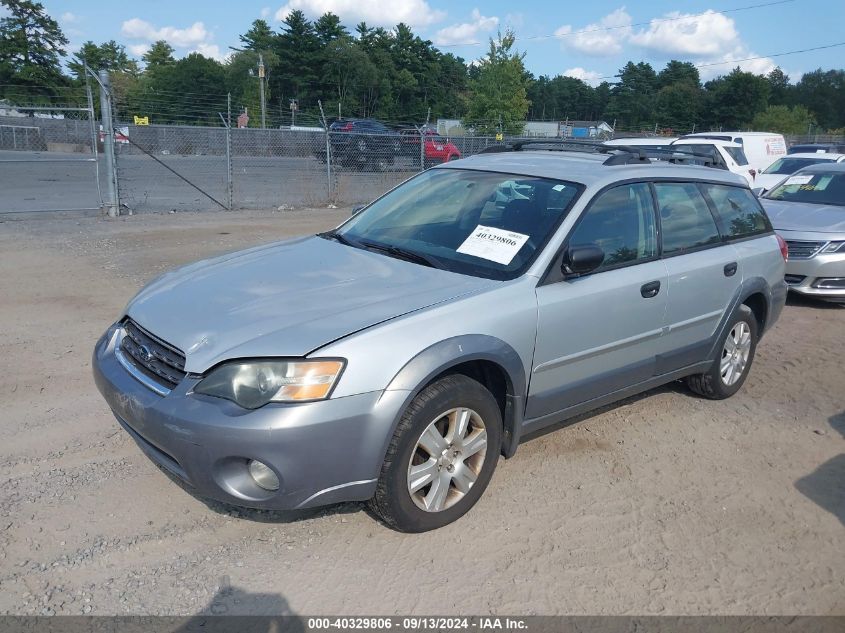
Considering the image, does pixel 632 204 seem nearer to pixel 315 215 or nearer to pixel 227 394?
pixel 227 394

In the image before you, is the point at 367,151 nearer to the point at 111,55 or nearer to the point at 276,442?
the point at 276,442

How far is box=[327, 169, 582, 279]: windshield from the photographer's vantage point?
3.79 meters

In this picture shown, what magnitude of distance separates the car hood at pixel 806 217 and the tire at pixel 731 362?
3616 millimetres

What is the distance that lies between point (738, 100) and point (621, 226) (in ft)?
253

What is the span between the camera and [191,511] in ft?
11.2

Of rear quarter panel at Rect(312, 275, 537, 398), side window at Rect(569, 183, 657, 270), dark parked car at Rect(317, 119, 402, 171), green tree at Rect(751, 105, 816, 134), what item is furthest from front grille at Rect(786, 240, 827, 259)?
green tree at Rect(751, 105, 816, 134)

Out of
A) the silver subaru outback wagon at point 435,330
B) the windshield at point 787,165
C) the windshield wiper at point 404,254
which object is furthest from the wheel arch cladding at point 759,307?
the windshield at point 787,165

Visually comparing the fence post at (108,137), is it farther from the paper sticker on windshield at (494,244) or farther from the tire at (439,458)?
the tire at (439,458)

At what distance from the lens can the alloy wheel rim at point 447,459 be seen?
3205 mm

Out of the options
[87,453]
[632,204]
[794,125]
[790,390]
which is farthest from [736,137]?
[794,125]

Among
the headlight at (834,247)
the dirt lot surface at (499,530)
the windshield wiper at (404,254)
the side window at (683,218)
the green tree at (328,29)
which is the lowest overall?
the dirt lot surface at (499,530)

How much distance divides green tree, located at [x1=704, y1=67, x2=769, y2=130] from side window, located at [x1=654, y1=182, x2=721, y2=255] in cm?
7326

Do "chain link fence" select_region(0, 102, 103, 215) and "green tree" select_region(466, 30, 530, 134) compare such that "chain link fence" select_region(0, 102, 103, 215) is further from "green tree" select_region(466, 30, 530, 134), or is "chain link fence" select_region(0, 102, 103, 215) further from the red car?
"green tree" select_region(466, 30, 530, 134)

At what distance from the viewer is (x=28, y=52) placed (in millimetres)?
55500
